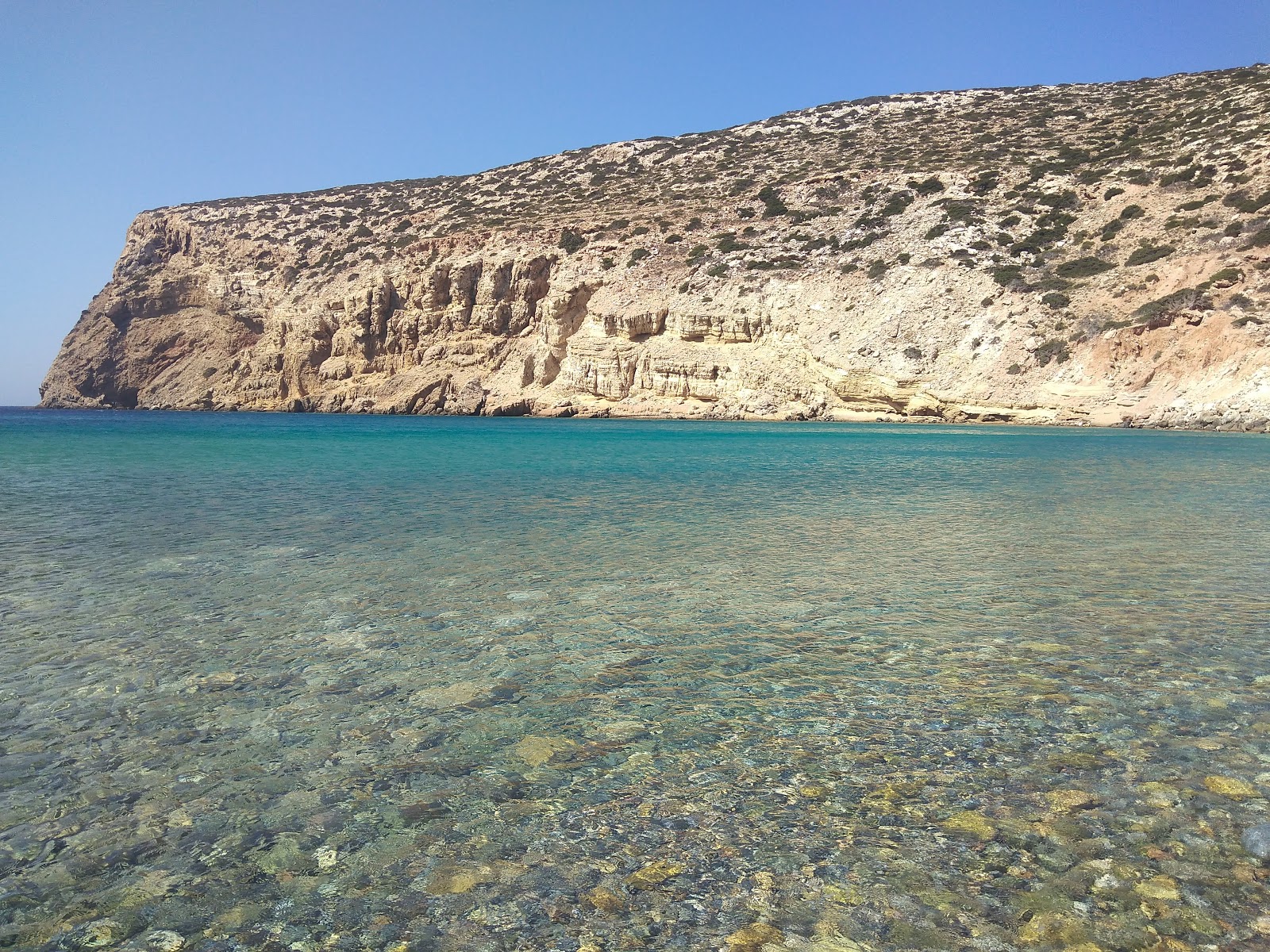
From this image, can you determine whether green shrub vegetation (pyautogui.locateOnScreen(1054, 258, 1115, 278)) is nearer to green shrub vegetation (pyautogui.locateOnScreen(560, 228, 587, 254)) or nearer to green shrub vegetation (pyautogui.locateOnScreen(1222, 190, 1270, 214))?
green shrub vegetation (pyautogui.locateOnScreen(1222, 190, 1270, 214))

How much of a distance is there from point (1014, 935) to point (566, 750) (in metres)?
1.88

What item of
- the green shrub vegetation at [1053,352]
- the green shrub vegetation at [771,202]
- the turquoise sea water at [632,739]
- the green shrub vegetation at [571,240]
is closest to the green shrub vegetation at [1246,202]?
the green shrub vegetation at [1053,352]

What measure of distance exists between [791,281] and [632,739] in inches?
1616

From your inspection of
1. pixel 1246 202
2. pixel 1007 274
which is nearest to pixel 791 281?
pixel 1007 274

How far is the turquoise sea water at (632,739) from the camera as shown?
251cm

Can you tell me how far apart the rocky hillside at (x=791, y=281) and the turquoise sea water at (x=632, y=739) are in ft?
96.5

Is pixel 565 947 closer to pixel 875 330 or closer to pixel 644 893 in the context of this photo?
pixel 644 893

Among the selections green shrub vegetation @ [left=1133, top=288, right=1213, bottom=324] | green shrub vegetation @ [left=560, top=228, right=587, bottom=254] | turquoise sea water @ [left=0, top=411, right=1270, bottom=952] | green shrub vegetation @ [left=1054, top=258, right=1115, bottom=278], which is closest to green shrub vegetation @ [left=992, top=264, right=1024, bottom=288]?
green shrub vegetation @ [left=1054, top=258, right=1115, bottom=278]

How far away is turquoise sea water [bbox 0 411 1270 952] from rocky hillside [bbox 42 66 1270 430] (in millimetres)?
29415

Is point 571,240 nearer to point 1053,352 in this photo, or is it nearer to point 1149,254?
point 1053,352

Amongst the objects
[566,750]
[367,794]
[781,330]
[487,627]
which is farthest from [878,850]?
[781,330]

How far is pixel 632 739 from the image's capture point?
3.73m

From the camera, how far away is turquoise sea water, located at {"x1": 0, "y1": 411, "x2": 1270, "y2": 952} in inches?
98.7

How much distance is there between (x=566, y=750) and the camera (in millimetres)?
3607
